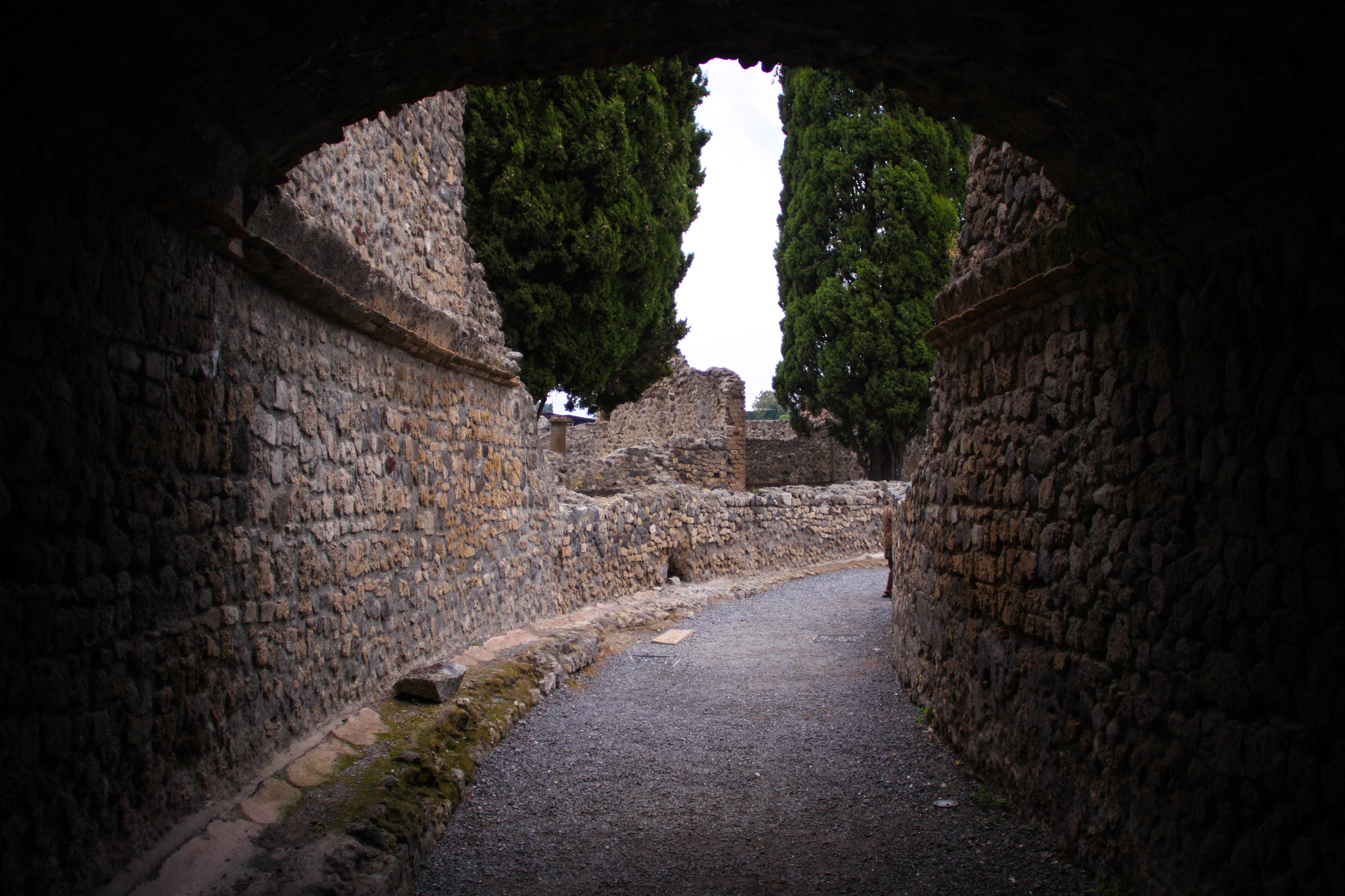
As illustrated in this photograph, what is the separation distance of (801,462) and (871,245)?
31.4 feet

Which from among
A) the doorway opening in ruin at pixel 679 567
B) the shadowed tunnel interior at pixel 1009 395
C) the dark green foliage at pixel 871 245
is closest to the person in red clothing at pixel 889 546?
the doorway opening in ruin at pixel 679 567

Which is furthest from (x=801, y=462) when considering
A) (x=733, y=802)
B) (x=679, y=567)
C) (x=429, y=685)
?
(x=733, y=802)

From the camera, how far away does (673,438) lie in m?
22.2

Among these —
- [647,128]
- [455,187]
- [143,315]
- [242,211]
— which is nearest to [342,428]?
[242,211]

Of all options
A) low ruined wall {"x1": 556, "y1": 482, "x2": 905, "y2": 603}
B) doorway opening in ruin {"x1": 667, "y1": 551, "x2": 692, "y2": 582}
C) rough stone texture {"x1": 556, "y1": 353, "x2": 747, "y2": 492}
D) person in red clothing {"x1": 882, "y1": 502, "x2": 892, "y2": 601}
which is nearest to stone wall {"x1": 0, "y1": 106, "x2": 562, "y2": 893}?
low ruined wall {"x1": 556, "y1": 482, "x2": 905, "y2": 603}

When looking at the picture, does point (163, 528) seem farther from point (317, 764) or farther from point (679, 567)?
point (679, 567)

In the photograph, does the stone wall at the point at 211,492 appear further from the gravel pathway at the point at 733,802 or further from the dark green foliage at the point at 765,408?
the dark green foliage at the point at 765,408

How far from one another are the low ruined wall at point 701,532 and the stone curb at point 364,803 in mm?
3618

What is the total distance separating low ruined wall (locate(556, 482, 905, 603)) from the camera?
10211mm

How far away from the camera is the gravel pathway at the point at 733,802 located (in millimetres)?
3484

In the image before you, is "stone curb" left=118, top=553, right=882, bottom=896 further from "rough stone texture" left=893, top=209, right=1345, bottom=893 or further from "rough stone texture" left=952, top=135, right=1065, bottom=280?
"rough stone texture" left=952, top=135, right=1065, bottom=280

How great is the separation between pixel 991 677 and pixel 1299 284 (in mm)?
2544

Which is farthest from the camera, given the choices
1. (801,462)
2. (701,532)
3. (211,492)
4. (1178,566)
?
(801,462)

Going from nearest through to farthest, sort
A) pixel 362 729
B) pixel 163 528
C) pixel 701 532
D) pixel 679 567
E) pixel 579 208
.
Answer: pixel 163 528 < pixel 362 729 < pixel 579 208 < pixel 679 567 < pixel 701 532
